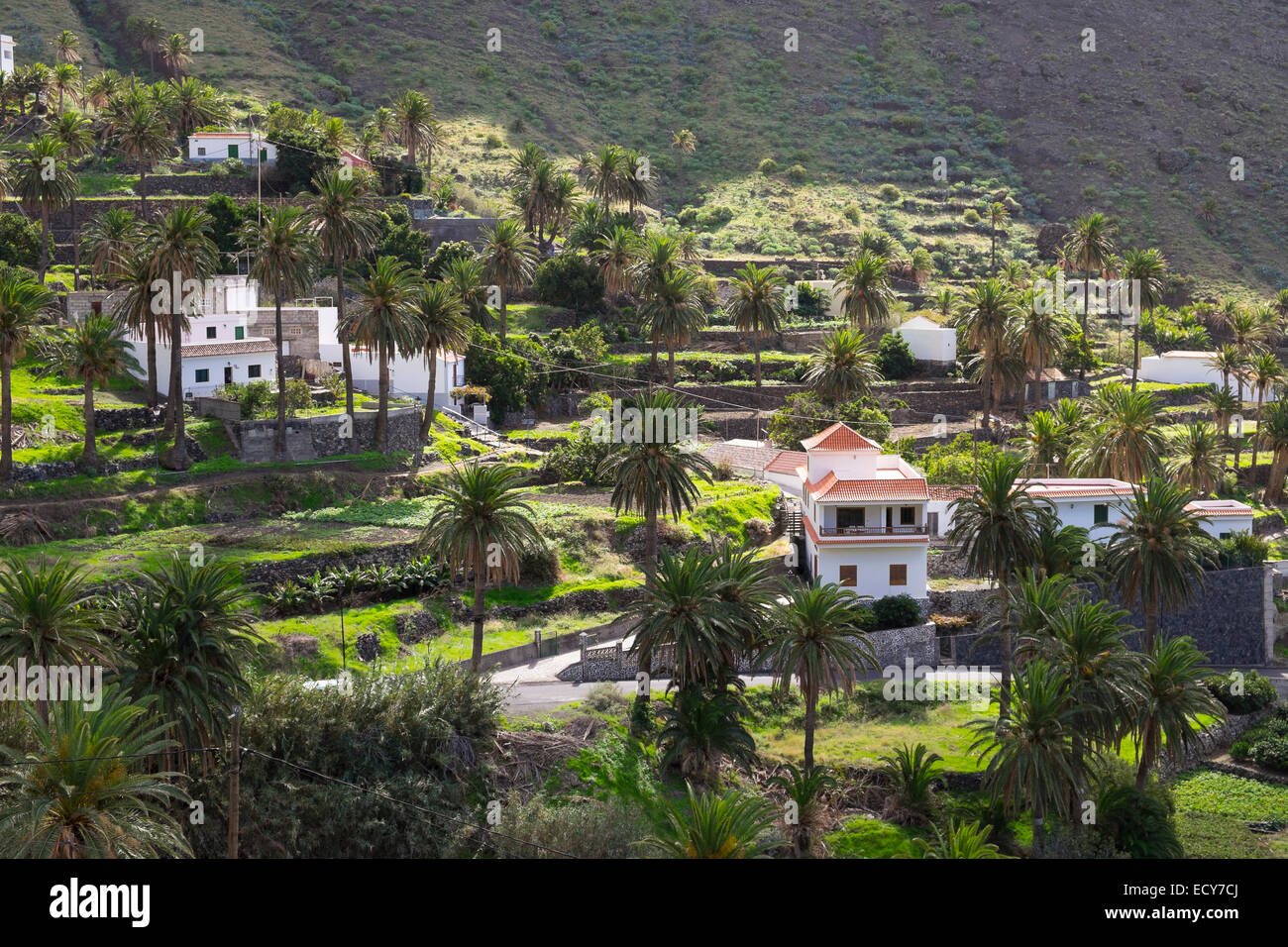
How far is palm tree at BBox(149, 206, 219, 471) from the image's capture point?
6019cm

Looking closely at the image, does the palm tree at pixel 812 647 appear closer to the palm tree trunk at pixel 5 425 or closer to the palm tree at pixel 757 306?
the palm tree trunk at pixel 5 425

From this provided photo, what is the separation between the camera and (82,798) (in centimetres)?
3022

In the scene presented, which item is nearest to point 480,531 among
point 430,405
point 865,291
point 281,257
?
point 281,257

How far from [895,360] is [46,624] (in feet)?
225

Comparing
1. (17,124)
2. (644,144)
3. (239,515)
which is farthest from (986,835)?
(644,144)

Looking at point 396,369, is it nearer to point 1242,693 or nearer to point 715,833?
point 1242,693

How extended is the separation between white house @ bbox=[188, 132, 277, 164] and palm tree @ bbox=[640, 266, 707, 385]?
30612 mm

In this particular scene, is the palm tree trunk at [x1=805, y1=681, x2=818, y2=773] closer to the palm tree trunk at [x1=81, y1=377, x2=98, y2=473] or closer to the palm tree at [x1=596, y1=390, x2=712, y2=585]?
the palm tree at [x1=596, y1=390, x2=712, y2=585]

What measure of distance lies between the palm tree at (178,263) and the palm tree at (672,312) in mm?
28064

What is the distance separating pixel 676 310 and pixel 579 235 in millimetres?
19302

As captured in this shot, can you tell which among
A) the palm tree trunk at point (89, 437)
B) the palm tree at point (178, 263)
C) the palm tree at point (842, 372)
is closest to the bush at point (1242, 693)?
the palm tree at point (842, 372)

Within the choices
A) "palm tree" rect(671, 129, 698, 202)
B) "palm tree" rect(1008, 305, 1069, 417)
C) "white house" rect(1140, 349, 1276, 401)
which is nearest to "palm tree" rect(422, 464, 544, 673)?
"palm tree" rect(1008, 305, 1069, 417)

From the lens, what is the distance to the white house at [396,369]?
7725 cm

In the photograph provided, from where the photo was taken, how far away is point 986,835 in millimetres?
47969
